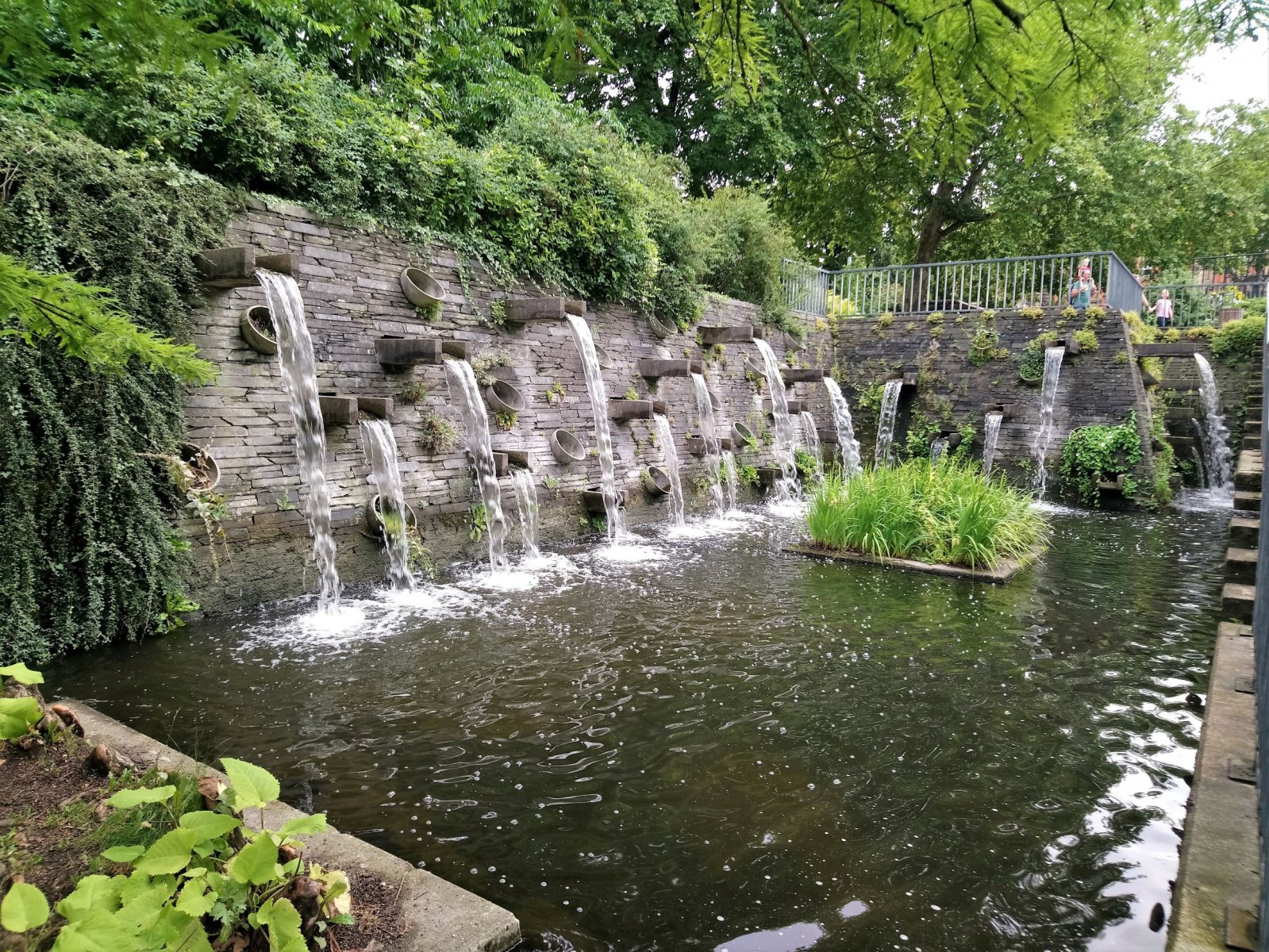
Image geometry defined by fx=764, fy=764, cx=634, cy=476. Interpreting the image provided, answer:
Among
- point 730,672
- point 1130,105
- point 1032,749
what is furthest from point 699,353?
point 1130,105

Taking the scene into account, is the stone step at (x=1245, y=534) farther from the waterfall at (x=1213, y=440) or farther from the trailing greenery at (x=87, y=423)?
the waterfall at (x=1213, y=440)

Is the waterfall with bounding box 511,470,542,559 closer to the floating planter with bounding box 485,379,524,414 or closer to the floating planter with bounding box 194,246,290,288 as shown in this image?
the floating planter with bounding box 485,379,524,414

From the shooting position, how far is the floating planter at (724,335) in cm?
1120

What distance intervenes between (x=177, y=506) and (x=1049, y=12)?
5525mm

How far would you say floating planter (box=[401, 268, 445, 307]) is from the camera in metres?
7.27

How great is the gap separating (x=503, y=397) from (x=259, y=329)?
278cm

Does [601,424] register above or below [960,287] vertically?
below

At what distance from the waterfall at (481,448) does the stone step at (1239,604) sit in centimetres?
563

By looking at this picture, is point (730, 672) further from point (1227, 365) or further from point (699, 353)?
point (1227, 365)

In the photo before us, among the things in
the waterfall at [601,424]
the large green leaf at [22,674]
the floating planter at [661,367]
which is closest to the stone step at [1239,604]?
the waterfall at [601,424]

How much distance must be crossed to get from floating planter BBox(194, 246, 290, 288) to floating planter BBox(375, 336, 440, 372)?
1293mm

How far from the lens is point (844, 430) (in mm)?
14094

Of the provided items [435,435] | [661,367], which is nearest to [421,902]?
[435,435]

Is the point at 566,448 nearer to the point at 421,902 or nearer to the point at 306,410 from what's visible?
the point at 306,410
